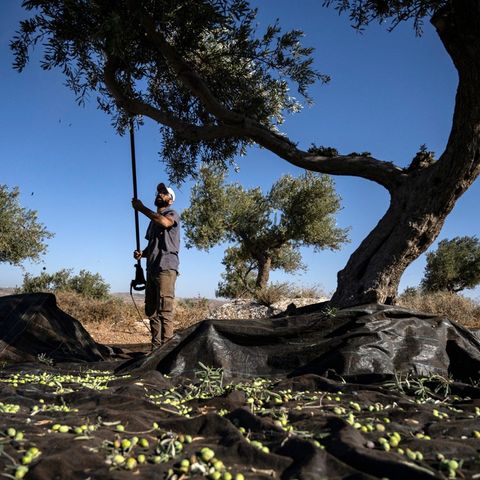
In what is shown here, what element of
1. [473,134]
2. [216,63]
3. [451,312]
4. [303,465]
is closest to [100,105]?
[216,63]

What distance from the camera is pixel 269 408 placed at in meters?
3.29

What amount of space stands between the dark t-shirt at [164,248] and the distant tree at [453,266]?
25860mm

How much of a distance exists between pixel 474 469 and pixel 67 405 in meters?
2.63

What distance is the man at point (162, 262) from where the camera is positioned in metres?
7.45

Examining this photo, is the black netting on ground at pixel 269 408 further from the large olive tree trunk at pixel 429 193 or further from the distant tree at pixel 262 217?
the distant tree at pixel 262 217

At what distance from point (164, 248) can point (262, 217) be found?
16.4 meters

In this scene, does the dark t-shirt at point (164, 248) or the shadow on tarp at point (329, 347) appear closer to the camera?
the shadow on tarp at point (329, 347)

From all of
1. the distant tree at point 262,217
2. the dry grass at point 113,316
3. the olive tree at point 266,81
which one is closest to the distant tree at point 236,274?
the distant tree at point 262,217

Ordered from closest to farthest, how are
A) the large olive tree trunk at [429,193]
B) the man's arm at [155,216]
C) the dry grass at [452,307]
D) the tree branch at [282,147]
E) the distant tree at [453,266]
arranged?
the large olive tree trunk at [429,193] < the tree branch at [282,147] < the man's arm at [155,216] < the dry grass at [452,307] < the distant tree at [453,266]

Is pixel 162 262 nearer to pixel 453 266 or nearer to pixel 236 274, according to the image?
pixel 236 274

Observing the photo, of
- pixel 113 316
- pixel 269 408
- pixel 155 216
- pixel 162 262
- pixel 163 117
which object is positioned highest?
pixel 163 117

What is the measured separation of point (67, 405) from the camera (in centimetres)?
337

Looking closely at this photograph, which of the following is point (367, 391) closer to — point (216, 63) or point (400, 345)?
point (400, 345)

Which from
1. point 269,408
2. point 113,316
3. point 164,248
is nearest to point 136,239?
point 164,248
